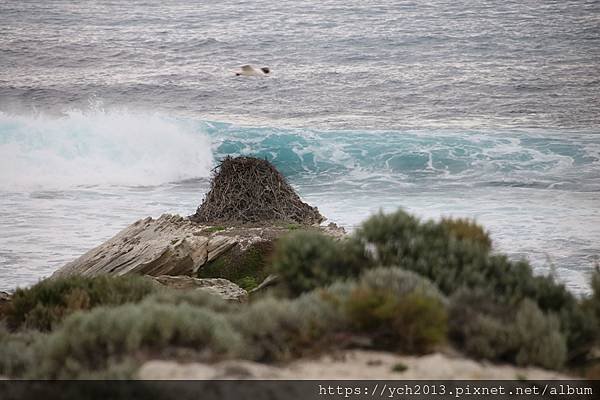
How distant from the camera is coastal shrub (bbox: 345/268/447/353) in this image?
19.8ft

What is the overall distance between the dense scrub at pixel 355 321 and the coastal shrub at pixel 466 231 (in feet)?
1.80

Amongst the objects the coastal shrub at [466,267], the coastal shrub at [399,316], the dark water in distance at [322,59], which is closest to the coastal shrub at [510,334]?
the coastal shrub at [399,316]

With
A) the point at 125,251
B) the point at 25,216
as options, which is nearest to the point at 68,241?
the point at 25,216

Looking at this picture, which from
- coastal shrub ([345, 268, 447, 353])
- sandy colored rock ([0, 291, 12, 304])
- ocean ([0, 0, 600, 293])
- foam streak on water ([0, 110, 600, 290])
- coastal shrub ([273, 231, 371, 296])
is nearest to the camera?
coastal shrub ([345, 268, 447, 353])

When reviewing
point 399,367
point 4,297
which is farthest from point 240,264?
point 399,367

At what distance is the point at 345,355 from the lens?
19.4 ft

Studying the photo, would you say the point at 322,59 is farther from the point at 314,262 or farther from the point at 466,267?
the point at 466,267

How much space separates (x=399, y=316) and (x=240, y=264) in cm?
663

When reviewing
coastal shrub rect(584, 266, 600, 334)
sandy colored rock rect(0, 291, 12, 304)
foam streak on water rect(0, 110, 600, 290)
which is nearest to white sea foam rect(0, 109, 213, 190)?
foam streak on water rect(0, 110, 600, 290)

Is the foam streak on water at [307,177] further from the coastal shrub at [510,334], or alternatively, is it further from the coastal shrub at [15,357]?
the coastal shrub at [15,357]

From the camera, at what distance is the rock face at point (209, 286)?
10516 millimetres

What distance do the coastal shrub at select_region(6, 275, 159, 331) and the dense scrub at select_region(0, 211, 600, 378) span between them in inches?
7.2

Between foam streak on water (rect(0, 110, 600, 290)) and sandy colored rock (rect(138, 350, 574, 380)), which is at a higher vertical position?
foam streak on water (rect(0, 110, 600, 290))

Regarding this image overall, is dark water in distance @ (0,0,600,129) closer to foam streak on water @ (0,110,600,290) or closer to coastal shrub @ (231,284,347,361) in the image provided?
foam streak on water @ (0,110,600,290)
